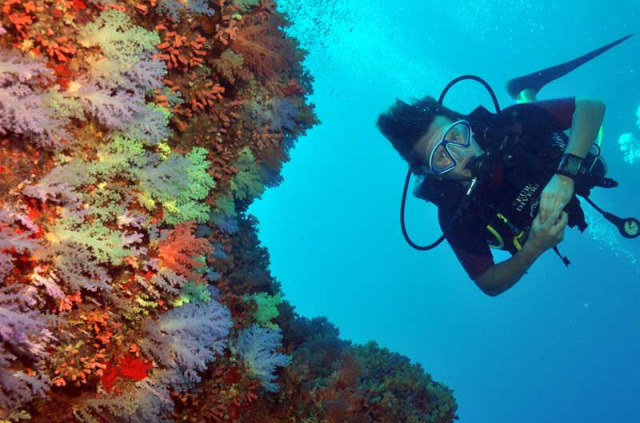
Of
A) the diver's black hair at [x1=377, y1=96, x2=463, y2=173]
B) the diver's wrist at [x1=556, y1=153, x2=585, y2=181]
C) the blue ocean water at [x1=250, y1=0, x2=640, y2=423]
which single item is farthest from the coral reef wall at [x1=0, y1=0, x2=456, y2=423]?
the blue ocean water at [x1=250, y1=0, x2=640, y2=423]

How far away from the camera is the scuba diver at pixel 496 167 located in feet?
14.1

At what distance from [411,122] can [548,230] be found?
185 cm

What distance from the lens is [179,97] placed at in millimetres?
2709

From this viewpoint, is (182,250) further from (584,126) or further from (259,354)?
(584,126)

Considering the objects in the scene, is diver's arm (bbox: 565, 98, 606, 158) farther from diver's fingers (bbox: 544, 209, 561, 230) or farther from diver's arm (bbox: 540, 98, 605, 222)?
diver's fingers (bbox: 544, 209, 561, 230)

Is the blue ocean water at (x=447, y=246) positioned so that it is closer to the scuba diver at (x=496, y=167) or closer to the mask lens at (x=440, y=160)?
the scuba diver at (x=496, y=167)

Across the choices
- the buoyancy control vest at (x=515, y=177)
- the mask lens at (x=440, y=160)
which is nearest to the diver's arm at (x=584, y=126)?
the buoyancy control vest at (x=515, y=177)

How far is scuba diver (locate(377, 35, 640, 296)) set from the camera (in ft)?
14.1

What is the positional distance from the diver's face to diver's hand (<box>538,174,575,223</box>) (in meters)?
0.96

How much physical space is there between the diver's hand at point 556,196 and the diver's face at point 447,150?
96 cm

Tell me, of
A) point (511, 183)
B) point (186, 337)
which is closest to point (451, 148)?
point (511, 183)

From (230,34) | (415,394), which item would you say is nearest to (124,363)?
(230,34)

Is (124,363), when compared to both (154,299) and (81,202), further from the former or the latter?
(81,202)

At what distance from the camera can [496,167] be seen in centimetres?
444
